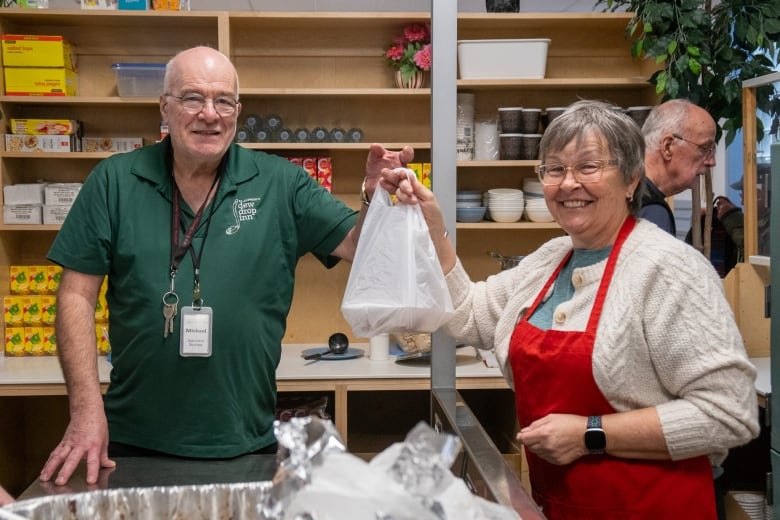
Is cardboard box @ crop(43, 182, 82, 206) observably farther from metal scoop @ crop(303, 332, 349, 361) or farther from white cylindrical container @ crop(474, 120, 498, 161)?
white cylindrical container @ crop(474, 120, 498, 161)

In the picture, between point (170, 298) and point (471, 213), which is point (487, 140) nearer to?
point (471, 213)

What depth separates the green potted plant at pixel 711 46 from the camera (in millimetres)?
3494

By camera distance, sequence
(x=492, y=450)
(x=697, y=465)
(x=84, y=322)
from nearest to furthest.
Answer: (x=492, y=450) < (x=697, y=465) < (x=84, y=322)

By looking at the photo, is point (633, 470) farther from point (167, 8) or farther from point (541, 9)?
point (541, 9)

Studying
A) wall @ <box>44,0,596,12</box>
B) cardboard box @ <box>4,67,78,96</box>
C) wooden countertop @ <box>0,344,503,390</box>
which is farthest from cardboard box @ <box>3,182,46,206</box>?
wall @ <box>44,0,596,12</box>

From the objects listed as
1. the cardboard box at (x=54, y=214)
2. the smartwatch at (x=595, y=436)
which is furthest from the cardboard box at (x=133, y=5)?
the smartwatch at (x=595, y=436)

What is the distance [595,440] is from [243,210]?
987 millimetres

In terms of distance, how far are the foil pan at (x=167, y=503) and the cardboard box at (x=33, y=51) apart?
293 cm

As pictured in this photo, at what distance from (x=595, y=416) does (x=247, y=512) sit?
64 centimetres

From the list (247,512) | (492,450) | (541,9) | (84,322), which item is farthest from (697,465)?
(541,9)

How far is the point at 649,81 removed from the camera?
3.73m

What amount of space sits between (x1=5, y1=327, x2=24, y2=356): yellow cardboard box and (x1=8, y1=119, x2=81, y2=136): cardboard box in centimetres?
89

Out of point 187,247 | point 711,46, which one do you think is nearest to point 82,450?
point 187,247

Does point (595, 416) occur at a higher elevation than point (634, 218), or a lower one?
lower
